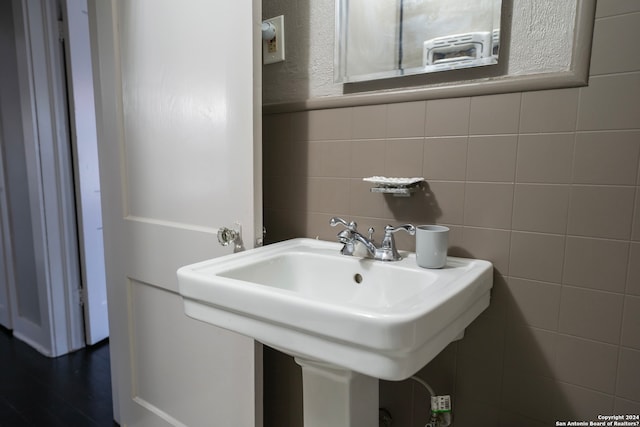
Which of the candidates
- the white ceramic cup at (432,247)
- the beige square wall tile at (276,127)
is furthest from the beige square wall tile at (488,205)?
the beige square wall tile at (276,127)

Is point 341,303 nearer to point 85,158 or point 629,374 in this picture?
point 629,374

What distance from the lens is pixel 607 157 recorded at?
0.73 meters

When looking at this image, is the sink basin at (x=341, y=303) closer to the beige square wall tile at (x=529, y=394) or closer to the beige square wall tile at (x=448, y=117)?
the beige square wall tile at (x=529, y=394)

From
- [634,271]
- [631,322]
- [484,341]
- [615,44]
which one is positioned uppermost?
[615,44]

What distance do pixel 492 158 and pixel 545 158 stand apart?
10 cm

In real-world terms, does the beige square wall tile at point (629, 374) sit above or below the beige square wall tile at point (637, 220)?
below

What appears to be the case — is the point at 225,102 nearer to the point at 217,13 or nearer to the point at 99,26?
the point at 217,13

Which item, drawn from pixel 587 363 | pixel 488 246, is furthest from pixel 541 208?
pixel 587 363

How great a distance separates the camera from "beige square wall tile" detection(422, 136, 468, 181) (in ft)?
2.86

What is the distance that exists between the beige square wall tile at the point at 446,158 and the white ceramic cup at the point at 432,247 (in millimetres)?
155

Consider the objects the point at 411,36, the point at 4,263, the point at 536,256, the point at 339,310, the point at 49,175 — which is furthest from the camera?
the point at 4,263

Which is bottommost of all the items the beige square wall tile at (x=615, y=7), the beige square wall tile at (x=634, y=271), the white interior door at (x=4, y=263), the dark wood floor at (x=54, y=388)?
the dark wood floor at (x=54, y=388)

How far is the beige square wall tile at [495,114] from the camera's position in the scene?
809 millimetres

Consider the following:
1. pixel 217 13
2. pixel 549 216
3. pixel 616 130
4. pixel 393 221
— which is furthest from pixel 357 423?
pixel 217 13
